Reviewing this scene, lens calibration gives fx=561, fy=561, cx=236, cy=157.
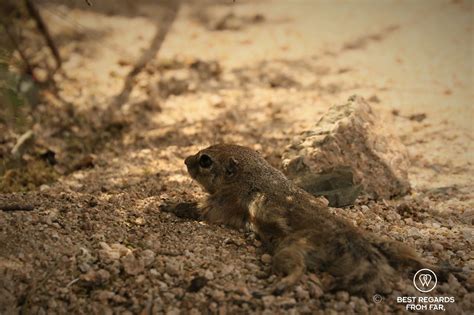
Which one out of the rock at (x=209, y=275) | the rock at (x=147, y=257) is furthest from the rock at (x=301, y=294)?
the rock at (x=147, y=257)

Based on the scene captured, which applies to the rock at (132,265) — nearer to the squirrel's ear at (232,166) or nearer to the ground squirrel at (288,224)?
the ground squirrel at (288,224)

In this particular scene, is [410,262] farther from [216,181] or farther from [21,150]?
[21,150]

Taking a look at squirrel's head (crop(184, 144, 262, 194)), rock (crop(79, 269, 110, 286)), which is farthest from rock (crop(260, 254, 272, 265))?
rock (crop(79, 269, 110, 286))

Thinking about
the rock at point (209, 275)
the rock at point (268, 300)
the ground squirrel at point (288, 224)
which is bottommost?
the rock at point (209, 275)

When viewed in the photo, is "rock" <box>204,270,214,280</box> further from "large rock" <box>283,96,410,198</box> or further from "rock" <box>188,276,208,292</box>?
"large rock" <box>283,96,410,198</box>

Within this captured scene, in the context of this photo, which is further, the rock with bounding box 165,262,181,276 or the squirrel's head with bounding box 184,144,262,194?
the squirrel's head with bounding box 184,144,262,194

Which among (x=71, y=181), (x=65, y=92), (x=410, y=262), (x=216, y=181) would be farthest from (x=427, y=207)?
(x=65, y=92)
